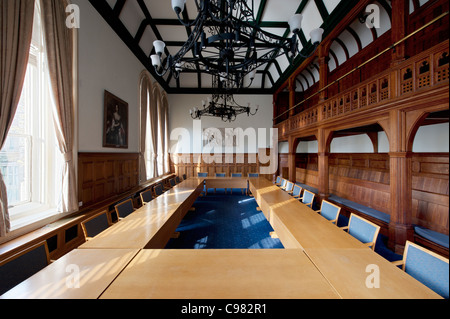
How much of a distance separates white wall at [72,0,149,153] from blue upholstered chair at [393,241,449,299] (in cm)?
494

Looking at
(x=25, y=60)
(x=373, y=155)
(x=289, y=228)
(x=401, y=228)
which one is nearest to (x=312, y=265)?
(x=289, y=228)

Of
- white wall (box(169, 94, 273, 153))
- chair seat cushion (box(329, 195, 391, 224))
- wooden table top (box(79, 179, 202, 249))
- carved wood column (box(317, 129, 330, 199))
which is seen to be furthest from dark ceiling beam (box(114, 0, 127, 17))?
chair seat cushion (box(329, 195, 391, 224))

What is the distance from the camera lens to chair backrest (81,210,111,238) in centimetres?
235

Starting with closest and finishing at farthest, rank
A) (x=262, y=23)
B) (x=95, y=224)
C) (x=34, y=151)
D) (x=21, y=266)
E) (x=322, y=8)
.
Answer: (x=21, y=266)
(x=95, y=224)
(x=34, y=151)
(x=322, y=8)
(x=262, y=23)

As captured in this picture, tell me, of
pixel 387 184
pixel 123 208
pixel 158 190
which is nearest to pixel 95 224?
pixel 123 208

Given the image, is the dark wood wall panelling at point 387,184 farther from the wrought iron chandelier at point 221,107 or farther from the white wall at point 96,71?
the white wall at point 96,71

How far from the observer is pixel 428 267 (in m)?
1.54

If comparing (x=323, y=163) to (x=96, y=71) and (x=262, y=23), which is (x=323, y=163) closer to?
(x=262, y=23)

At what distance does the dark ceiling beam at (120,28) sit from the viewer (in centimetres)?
407

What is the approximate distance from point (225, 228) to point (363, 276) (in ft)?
10.7

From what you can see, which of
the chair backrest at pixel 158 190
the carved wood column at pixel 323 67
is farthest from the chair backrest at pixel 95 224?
the carved wood column at pixel 323 67

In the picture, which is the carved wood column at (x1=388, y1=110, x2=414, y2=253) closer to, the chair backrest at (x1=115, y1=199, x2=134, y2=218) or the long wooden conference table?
the long wooden conference table

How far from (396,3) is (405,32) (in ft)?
1.82

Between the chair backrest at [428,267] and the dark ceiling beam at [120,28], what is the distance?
20.9ft
